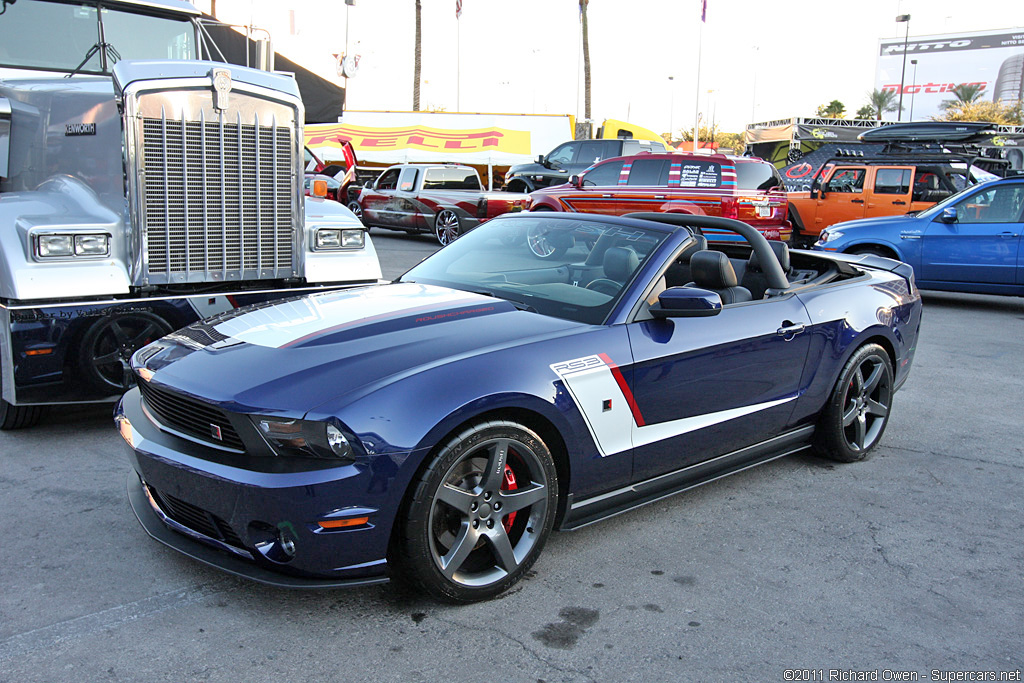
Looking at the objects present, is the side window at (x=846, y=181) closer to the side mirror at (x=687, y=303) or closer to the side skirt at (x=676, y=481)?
the side skirt at (x=676, y=481)

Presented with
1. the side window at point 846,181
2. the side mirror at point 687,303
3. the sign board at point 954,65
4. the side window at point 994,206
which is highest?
the sign board at point 954,65

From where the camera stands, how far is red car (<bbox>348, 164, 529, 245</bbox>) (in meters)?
16.8

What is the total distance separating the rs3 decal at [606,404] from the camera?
3291 mm

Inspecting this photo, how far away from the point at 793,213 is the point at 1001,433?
469 inches

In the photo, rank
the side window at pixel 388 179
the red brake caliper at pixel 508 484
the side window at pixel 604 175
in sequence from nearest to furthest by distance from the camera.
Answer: the red brake caliper at pixel 508 484
the side window at pixel 604 175
the side window at pixel 388 179

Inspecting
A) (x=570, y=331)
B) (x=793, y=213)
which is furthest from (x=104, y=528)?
(x=793, y=213)

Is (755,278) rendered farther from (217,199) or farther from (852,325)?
(217,199)

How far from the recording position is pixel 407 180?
59.4 ft

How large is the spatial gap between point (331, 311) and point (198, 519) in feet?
3.58

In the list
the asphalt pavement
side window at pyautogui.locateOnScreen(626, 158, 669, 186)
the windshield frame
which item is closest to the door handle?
the windshield frame

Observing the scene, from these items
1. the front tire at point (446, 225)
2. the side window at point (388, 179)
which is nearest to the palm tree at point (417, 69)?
the side window at point (388, 179)

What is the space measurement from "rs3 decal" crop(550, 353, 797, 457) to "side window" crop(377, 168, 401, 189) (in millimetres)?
15776

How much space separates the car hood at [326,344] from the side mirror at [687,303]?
42 cm

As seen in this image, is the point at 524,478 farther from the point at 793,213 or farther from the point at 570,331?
the point at 793,213
